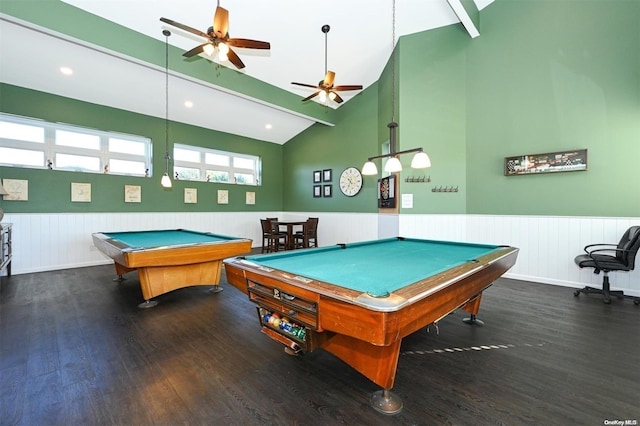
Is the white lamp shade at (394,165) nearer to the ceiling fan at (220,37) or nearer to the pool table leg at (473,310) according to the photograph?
the pool table leg at (473,310)

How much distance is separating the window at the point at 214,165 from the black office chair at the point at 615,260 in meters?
6.97

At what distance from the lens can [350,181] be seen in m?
6.39

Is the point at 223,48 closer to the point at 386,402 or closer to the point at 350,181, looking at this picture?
the point at 386,402

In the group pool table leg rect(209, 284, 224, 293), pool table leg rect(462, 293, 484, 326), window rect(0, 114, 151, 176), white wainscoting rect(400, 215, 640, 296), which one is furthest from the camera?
window rect(0, 114, 151, 176)

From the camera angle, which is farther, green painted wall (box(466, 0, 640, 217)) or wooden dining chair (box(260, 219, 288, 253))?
wooden dining chair (box(260, 219, 288, 253))

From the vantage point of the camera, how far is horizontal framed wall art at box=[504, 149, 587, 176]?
3.68 m

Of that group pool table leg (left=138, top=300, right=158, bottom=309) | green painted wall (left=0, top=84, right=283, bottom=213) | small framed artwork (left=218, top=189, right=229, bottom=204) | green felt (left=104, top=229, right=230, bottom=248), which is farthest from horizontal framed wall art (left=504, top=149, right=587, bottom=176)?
small framed artwork (left=218, top=189, right=229, bottom=204)

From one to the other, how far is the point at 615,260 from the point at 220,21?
5092 millimetres

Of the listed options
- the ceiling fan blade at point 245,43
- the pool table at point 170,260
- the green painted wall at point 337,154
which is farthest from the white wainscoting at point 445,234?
the ceiling fan blade at point 245,43

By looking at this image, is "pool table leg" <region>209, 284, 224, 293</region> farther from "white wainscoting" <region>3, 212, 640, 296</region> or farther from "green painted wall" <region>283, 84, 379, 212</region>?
"green painted wall" <region>283, 84, 379, 212</region>

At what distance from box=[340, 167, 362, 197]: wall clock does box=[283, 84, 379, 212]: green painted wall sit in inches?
4.3

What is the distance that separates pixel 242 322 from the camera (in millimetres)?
2660

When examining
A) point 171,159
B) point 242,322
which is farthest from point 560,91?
point 171,159

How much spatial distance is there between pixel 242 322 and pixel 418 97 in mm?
4424
